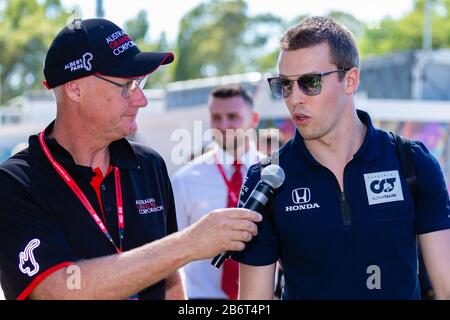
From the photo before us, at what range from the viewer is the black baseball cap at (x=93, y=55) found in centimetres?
296

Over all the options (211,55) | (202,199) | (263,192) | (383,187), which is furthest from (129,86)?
(211,55)

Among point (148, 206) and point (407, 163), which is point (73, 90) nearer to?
point (148, 206)

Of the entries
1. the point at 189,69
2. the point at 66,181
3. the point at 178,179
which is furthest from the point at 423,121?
the point at 189,69

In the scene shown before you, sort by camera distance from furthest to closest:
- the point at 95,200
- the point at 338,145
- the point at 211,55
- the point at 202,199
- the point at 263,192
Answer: the point at 211,55 < the point at 202,199 < the point at 338,145 < the point at 95,200 < the point at 263,192

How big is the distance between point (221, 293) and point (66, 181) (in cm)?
290

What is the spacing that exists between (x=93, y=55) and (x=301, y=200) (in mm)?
1176

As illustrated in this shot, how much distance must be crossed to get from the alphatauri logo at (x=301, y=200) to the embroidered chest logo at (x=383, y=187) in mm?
268

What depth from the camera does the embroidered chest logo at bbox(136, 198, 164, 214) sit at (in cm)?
308

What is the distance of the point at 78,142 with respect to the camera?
3051 millimetres

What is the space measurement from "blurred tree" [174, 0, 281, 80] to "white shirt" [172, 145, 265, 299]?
36.2 metres

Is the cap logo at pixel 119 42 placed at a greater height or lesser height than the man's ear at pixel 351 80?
greater

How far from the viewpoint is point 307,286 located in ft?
10.2

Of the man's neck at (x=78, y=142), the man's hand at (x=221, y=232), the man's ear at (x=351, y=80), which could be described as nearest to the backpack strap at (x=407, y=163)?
the man's ear at (x=351, y=80)

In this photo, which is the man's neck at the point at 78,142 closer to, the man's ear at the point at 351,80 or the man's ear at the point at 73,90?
the man's ear at the point at 73,90
